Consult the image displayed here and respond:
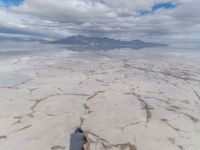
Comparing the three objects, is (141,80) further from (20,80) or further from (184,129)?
(20,80)

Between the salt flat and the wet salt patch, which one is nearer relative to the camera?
the salt flat

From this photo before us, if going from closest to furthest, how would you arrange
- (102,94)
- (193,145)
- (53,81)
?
(193,145)
(102,94)
(53,81)

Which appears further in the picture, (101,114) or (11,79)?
(11,79)

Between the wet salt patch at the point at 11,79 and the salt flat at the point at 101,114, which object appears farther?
the wet salt patch at the point at 11,79

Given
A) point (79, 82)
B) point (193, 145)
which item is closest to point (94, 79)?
point (79, 82)

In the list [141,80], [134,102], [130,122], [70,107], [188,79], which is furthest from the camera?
[188,79]

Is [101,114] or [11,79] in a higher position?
[101,114]

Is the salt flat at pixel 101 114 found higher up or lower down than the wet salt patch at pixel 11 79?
higher up

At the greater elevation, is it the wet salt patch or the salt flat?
the salt flat
